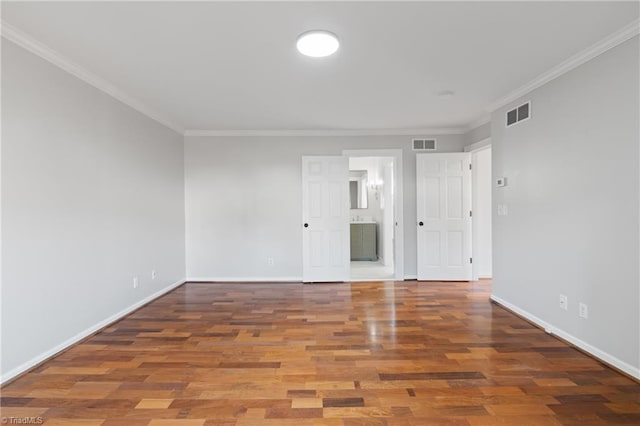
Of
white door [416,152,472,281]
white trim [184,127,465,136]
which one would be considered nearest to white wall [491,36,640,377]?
white door [416,152,472,281]

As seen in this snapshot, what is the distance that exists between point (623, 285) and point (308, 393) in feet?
8.05

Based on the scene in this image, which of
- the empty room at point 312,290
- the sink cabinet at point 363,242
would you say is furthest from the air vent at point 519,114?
the sink cabinet at point 363,242

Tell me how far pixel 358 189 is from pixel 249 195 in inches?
138

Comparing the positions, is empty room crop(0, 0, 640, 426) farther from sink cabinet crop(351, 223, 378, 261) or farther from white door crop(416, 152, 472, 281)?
sink cabinet crop(351, 223, 378, 261)

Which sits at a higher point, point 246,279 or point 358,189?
point 358,189

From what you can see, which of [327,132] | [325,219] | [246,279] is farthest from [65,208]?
[327,132]

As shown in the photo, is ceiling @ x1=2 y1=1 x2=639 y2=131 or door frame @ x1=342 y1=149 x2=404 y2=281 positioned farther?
door frame @ x1=342 y1=149 x2=404 y2=281

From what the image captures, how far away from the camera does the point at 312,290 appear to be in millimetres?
4844

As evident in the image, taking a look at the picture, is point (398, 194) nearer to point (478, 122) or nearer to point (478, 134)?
point (478, 134)

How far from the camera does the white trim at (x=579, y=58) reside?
7.63 ft

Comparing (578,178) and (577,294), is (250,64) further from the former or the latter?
(577,294)

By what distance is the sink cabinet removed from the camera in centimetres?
750

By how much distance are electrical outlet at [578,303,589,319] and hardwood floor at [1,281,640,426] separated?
0.33m

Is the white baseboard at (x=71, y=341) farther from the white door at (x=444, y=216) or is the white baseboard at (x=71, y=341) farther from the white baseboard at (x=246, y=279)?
the white door at (x=444, y=216)
